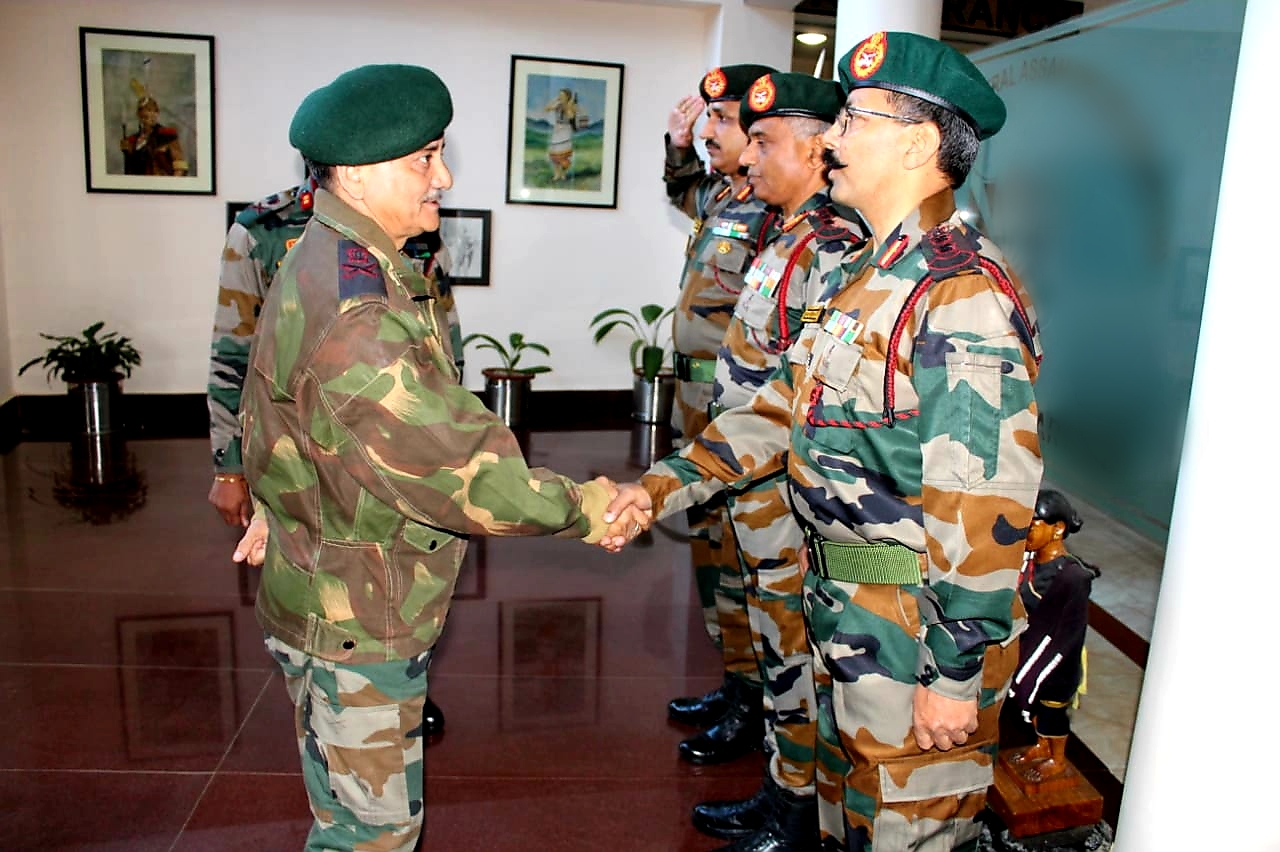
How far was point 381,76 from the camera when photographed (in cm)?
176

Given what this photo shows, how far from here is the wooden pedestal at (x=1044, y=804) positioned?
8.29 feet

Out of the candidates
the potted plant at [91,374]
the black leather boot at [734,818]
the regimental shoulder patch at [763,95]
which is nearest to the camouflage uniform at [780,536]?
the black leather boot at [734,818]

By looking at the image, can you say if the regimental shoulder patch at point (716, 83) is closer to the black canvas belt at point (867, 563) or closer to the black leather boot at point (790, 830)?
the black canvas belt at point (867, 563)

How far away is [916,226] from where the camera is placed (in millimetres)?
1843

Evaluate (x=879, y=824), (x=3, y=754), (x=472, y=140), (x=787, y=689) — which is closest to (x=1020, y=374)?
(x=879, y=824)

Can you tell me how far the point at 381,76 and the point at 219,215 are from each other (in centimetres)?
531

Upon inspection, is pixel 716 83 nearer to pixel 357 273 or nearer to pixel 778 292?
pixel 778 292

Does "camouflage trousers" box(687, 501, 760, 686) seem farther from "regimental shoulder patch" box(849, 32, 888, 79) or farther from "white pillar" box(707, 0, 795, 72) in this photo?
"white pillar" box(707, 0, 795, 72)

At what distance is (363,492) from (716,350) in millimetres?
1602

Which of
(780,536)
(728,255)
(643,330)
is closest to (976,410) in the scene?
(780,536)

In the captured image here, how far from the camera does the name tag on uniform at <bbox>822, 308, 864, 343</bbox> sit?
71.7 inches

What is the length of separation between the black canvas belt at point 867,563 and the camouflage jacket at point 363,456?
483 mm

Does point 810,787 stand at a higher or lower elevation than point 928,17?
lower

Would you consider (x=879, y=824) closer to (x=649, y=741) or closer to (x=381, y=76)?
(x=649, y=741)
